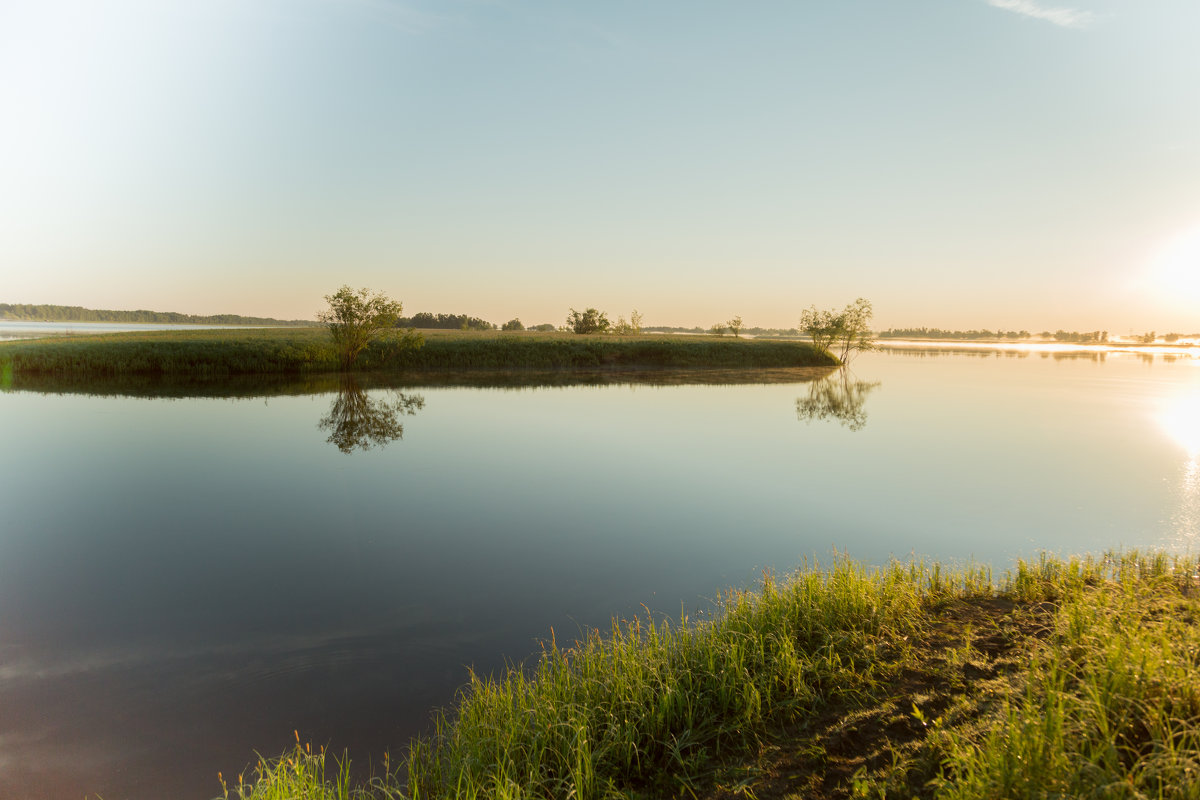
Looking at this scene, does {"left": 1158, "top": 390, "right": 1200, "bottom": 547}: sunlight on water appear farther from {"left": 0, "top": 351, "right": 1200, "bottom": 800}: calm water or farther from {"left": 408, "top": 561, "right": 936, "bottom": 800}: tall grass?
{"left": 408, "top": 561, "right": 936, "bottom": 800}: tall grass

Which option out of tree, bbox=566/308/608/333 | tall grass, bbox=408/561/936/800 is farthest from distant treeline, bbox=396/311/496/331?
tall grass, bbox=408/561/936/800

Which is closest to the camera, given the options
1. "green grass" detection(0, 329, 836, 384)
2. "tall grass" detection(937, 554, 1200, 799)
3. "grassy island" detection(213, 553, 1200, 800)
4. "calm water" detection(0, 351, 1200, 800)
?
"tall grass" detection(937, 554, 1200, 799)

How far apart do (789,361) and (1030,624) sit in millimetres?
61514

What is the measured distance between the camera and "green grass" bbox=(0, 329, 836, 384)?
37.9 metres

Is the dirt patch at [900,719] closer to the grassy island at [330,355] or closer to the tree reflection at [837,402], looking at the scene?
the tree reflection at [837,402]

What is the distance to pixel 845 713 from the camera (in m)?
4.52

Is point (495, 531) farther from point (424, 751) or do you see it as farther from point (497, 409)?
point (497, 409)

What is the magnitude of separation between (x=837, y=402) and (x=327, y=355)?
35.4m

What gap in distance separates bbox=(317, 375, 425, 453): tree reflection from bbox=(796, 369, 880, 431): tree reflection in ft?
56.3

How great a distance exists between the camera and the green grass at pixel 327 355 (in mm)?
37906

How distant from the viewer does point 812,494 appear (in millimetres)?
12930

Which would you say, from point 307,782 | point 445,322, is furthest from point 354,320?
point 445,322

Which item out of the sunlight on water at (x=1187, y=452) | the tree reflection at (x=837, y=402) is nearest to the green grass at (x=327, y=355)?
the tree reflection at (x=837, y=402)

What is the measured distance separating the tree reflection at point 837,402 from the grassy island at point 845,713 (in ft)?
58.7
